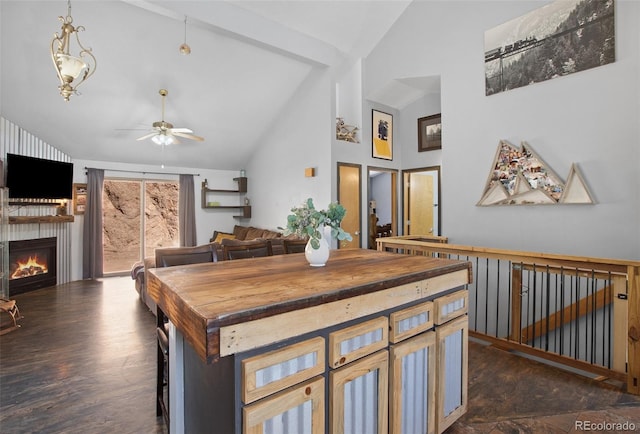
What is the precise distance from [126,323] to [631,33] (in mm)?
5934

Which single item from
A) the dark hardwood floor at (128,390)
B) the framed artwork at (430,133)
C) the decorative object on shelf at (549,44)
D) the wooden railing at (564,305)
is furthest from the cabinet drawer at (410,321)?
the framed artwork at (430,133)

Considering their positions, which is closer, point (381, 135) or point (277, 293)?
point (277, 293)

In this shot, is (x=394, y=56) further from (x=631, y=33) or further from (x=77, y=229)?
(x=77, y=229)

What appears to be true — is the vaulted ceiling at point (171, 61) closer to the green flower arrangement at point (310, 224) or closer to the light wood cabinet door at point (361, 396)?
the green flower arrangement at point (310, 224)

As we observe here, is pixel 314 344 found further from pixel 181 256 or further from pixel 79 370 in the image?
pixel 79 370

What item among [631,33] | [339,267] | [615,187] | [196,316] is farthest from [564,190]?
[196,316]

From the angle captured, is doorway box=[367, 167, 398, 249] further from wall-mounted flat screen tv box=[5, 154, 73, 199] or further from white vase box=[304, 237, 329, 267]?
wall-mounted flat screen tv box=[5, 154, 73, 199]

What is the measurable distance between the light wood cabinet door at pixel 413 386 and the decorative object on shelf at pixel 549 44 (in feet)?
10.8

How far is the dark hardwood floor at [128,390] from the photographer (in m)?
1.96

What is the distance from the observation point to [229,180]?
791 cm

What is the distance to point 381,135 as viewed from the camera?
601cm

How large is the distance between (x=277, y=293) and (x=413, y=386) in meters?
0.89

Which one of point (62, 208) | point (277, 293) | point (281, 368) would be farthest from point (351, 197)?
point (62, 208)

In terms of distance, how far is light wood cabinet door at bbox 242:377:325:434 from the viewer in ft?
3.46
